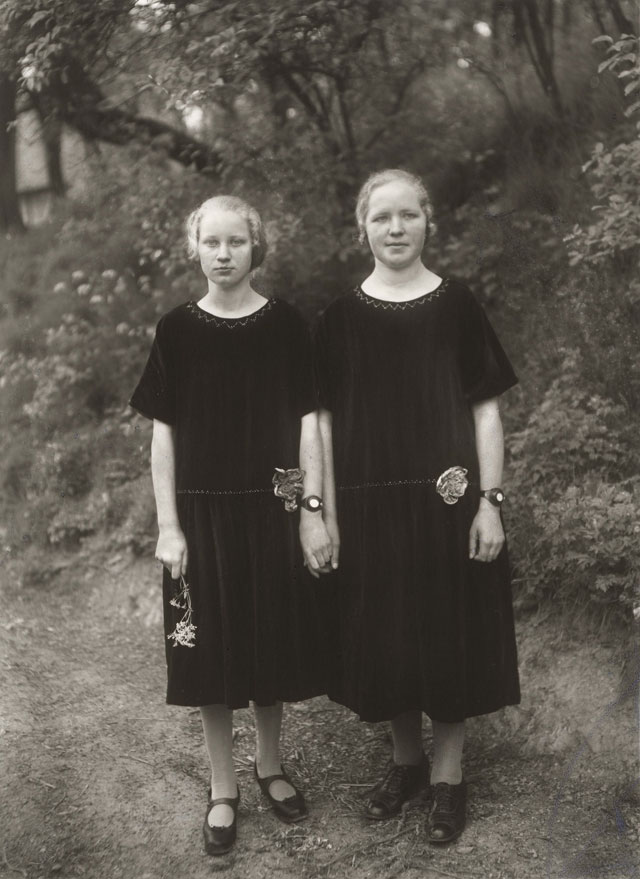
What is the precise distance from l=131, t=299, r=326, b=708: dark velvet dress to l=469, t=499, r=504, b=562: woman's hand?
0.57 m

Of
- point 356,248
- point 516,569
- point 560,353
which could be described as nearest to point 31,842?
point 516,569

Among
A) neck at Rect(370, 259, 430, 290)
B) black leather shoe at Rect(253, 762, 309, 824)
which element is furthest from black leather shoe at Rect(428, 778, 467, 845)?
neck at Rect(370, 259, 430, 290)

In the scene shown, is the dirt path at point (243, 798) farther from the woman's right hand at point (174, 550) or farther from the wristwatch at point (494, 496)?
the wristwatch at point (494, 496)

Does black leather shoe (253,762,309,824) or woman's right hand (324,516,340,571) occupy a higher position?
woman's right hand (324,516,340,571)

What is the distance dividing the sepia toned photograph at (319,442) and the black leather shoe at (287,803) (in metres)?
0.02

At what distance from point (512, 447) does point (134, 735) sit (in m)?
2.16

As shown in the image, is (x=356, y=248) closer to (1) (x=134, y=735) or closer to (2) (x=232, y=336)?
(2) (x=232, y=336)

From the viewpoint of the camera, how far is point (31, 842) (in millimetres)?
2980

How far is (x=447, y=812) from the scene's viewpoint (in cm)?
297

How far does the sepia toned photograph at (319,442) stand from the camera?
2881mm

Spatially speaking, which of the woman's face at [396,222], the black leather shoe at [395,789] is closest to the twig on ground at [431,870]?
the black leather shoe at [395,789]

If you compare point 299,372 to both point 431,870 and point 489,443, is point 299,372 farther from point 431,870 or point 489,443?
point 431,870

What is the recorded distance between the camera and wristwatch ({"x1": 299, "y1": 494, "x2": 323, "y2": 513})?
2879 millimetres

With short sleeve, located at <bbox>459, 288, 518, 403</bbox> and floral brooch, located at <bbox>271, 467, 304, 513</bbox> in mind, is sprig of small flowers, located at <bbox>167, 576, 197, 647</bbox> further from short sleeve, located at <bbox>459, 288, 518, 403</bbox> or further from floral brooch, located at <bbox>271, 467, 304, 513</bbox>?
short sleeve, located at <bbox>459, 288, 518, 403</bbox>
